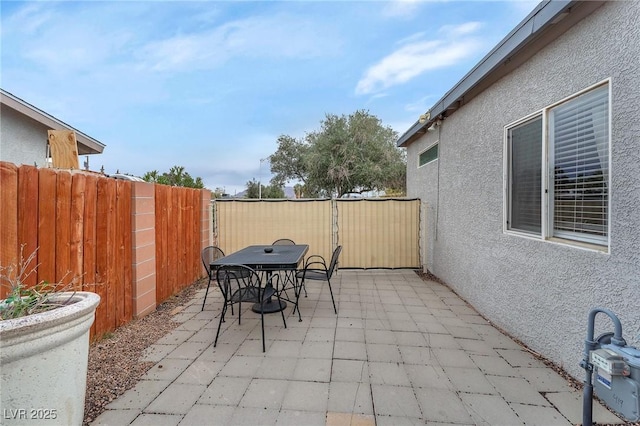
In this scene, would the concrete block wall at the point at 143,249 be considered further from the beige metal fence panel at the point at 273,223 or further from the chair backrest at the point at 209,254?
the beige metal fence panel at the point at 273,223

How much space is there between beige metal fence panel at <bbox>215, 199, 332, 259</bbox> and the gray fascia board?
306 centimetres

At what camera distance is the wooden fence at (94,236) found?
225cm

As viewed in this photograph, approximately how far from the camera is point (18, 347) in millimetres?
1399

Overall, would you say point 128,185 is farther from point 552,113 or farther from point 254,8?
point 552,113

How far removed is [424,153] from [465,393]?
209 inches

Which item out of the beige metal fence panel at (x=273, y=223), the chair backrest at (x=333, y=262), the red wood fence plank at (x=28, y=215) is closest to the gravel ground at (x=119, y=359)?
the red wood fence plank at (x=28, y=215)

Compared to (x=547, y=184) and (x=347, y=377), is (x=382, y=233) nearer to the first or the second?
(x=547, y=184)

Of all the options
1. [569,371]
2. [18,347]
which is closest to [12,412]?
[18,347]

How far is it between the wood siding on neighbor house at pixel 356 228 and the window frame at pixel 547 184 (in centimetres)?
286

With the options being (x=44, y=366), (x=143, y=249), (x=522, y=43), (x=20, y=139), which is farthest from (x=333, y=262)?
(x=20, y=139)

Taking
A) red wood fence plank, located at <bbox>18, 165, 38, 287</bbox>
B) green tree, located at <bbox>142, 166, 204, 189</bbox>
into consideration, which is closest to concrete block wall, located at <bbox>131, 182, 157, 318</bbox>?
red wood fence plank, located at <bbox>18, 165, 38, 287</bbox>

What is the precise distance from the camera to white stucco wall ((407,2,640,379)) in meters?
1.95

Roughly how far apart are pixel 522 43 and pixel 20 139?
7.80m

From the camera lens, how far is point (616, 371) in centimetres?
130
